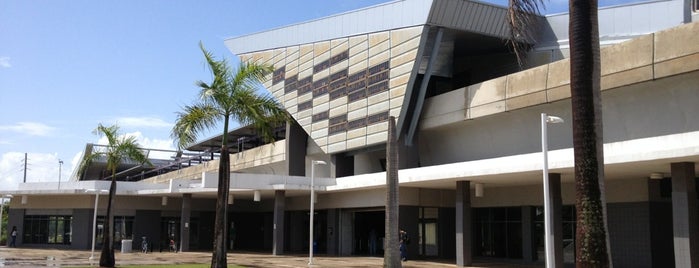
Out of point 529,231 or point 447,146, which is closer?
point 529,231

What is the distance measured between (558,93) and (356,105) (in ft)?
41.8

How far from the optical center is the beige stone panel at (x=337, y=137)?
1511 inches

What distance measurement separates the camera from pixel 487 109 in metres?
31.2

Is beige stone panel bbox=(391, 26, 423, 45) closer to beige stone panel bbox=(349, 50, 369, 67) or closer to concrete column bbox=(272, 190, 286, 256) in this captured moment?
beige stone panel bbox=(349, 50, 369, 67)

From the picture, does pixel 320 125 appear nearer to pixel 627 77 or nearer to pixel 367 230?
pixel 367 230

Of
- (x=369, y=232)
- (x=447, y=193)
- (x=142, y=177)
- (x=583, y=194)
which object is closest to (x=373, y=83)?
(x=447, y=193)

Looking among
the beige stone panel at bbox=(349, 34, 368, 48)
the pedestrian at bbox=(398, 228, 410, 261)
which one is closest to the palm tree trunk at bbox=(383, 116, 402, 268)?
the pedestrian at bbox=(398, 228, 410, 261)

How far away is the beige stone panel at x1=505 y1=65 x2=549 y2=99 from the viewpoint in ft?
93.3

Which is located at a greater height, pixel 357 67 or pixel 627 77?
pixel 357 67

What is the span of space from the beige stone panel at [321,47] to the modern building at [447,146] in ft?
0.38

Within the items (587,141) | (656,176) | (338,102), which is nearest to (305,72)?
(338,102)

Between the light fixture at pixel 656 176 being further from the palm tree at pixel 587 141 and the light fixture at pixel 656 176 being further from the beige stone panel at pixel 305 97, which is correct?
the beige stone panel at pixel 305 97

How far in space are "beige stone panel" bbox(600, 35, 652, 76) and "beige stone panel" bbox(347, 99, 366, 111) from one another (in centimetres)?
1417

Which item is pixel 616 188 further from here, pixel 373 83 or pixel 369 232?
pixel 369 232
